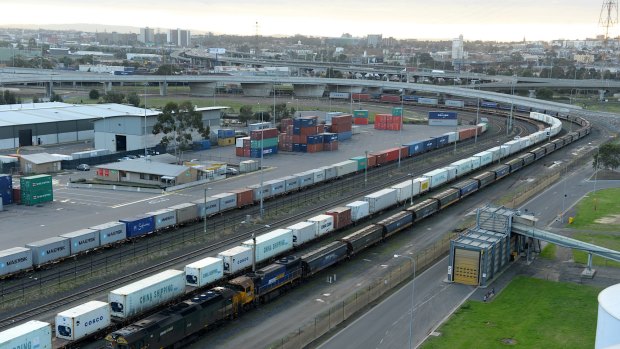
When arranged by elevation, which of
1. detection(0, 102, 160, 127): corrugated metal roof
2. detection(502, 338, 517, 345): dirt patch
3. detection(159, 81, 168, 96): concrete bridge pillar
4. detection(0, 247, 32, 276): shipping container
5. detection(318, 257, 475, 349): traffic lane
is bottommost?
detection(502, 338, 517, 345): dirt patch

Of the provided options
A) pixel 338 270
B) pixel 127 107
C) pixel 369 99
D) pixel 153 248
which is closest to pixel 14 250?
pixel 153 248

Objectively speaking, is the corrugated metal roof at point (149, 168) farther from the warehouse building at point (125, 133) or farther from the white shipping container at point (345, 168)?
the white shipping container at point (345, 168)

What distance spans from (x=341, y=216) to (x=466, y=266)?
14.9 metres

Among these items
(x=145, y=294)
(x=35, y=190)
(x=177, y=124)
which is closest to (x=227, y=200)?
(x=35, y=190)

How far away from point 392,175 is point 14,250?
54.0 meters

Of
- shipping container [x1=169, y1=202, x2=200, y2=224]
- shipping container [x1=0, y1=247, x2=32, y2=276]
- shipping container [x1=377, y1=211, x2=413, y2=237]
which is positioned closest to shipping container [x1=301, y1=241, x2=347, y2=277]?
shipping container [x1=377, y1=211, x2=413, y2=237]

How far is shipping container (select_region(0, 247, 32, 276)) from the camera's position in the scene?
4462 centimetres

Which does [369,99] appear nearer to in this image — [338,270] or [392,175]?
[392,175]

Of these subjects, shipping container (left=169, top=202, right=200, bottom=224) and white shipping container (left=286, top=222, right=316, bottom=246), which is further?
shipping container (left=169, top=202, right=200, bottom=224)

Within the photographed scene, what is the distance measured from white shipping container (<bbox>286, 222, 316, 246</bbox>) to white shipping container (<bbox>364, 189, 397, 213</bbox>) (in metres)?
11.1

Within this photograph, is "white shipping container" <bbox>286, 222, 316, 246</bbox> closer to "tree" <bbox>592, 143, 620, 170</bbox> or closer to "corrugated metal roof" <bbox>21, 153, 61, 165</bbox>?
"corrugated metal roof" <bbox>21, 153, 61, 165</bbox>

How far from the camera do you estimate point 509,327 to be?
3984 centimetres

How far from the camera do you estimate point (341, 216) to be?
59250 mm

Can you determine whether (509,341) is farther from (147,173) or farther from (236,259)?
(147,173)
